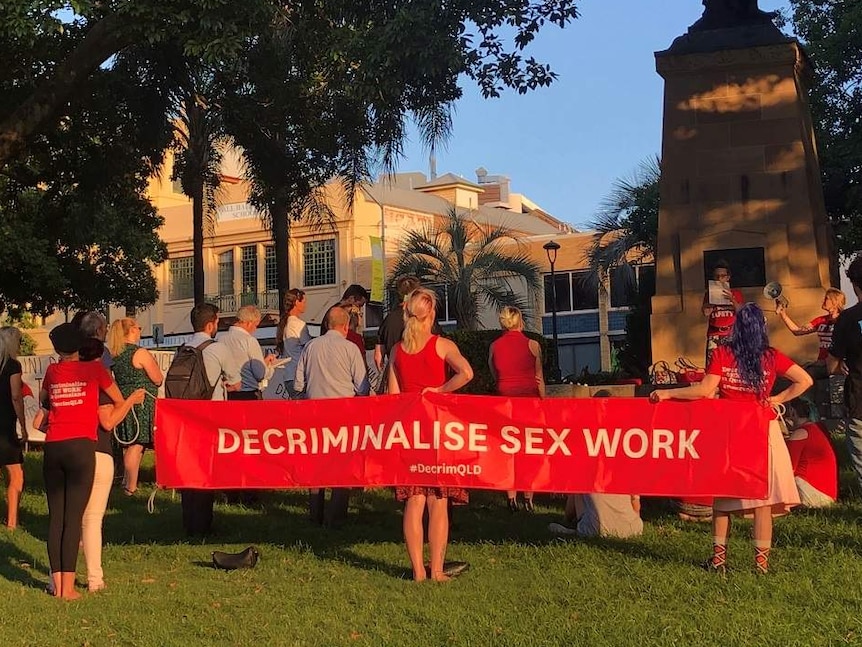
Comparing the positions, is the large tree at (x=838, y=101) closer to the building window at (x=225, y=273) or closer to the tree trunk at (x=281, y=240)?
the tree trunk at (x=281, y=240)

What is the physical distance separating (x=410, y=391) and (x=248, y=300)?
52.2 meters

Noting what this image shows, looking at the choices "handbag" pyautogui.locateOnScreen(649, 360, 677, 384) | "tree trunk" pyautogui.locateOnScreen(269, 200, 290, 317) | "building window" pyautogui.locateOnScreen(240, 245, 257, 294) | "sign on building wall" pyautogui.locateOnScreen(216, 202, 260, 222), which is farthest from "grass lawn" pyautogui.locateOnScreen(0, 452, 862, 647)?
"sign on building wall" pyautogui.locateOnScreen(216, 202, 260, 222)

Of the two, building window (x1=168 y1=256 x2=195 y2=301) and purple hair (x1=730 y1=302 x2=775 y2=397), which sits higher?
building window (x1=168 y1=256 x2=195 y2=301)

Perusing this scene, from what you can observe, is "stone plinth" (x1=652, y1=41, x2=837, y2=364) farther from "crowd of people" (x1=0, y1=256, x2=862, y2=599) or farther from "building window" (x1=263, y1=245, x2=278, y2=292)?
"building window" (x1=263, y1=245, x2=278, y2=292)

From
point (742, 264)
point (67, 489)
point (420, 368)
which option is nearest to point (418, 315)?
point (420, 368)

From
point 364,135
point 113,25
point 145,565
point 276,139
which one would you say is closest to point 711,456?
point 145,565

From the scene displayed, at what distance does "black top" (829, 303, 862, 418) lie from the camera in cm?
781

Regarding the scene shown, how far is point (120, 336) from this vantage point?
11367 mm

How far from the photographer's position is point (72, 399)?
768cm

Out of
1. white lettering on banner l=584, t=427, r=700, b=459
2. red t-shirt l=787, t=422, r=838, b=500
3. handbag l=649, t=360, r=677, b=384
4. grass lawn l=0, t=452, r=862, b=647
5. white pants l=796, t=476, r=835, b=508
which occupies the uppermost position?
handbag l=649, t=360, r=677, b=384

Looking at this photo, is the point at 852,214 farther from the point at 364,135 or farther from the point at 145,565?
the point at 145,565

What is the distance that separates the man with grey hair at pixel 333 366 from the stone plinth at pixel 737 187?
648cm

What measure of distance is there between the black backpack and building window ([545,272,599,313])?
4695 cm

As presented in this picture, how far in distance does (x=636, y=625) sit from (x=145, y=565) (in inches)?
163
